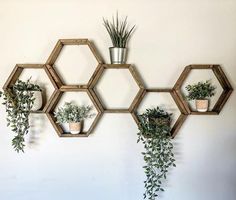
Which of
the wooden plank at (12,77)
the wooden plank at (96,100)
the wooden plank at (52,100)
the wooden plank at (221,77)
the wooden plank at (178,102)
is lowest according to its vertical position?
the wooden plank at (178,102)

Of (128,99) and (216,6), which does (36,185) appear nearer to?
(128,99)

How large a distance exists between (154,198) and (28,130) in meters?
1.21

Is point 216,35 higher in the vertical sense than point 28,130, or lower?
higher

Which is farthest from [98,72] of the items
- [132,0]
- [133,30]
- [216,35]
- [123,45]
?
[216,35]

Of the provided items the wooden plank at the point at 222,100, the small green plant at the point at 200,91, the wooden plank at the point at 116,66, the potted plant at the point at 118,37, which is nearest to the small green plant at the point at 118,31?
the potted plant at the point at 118,37

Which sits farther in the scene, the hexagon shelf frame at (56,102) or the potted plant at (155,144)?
the hexagon shelf frame at (56,102)

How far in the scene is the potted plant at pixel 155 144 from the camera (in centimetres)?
210

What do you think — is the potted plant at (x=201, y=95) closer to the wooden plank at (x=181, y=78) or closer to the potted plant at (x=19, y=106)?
the wooden plank at (x=181, y=78)

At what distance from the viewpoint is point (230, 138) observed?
7.45 ft

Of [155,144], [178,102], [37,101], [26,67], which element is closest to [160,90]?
[178,102]

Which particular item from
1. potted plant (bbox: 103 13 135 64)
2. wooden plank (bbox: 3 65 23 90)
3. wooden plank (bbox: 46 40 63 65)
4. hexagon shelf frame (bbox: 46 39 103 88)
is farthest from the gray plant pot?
wooden plank (bbox: 3 65 23 90)

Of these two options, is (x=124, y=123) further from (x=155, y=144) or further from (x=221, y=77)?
(x=221, y=77)

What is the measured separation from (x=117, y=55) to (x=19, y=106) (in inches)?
34.9

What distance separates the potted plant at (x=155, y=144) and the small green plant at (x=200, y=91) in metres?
0.25
